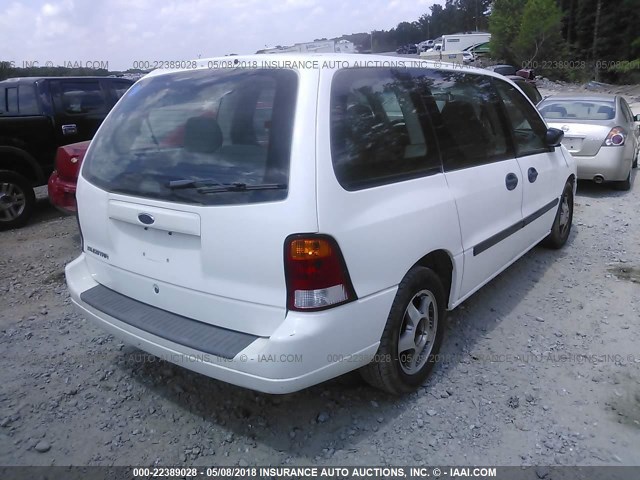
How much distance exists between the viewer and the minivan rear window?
228cm

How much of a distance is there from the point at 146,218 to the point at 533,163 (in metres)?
3.10

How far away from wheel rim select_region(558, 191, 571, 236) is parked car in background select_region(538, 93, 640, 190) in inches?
107

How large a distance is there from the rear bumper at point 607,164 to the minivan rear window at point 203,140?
261 inches

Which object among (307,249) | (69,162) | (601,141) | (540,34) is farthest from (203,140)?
(540,34)

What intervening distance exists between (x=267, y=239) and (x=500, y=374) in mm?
1835

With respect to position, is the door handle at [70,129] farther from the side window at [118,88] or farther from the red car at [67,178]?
the red car at [67,178]

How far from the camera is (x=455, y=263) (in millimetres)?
3062

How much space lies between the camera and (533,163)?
13.7 ft

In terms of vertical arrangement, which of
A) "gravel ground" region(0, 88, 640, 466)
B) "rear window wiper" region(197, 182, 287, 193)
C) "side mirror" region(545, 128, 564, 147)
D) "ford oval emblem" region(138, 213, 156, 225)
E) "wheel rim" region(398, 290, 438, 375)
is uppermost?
"rear window wiper" region(197, 182, 287, 193)

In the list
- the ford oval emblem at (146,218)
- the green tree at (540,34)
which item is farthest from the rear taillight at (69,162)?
the green tree at (540,34)

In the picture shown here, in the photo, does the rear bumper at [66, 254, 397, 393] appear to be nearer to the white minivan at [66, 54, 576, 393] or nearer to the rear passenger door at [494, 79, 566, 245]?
the white minivan at [66, 54, 576, 393]

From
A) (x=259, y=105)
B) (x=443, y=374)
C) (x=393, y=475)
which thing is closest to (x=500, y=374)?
(x=443, y=374)

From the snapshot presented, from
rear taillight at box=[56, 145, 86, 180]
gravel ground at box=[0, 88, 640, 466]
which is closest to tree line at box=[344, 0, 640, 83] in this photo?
rear taillight at box=[56, 145, 86, 180]

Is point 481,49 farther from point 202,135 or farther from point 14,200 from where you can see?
point 202,135
